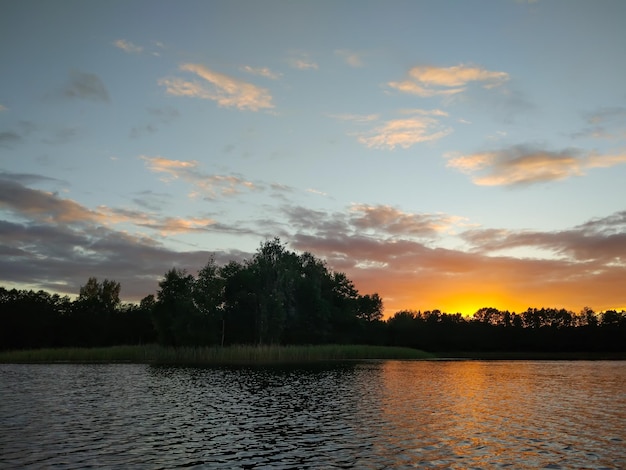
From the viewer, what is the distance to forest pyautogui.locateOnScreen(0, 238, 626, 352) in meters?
96.9

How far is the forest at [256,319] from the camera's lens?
3816 inches

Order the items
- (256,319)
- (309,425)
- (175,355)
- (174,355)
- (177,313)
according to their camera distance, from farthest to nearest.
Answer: (256,319) < (177,313) < (175,355) < (174,355) < (309,425)

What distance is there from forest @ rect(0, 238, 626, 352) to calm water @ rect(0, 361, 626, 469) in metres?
52.9

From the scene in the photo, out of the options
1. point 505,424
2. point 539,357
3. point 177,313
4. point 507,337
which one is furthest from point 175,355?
point 507,337

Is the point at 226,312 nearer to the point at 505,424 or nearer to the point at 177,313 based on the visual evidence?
the point at 177,313

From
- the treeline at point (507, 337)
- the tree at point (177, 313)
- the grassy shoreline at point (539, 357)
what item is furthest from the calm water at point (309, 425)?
the treeline at point (507, 337)

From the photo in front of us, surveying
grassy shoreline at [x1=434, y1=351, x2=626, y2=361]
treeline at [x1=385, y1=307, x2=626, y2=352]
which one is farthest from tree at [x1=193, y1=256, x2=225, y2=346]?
treeline at [x1=385, y1=307, x2=626, y2=352]

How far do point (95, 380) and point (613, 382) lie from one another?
46863 mm

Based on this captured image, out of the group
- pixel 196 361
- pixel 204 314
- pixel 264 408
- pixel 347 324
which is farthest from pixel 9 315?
pixel 264 408

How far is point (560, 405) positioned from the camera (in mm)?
31938

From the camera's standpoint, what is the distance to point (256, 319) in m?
109

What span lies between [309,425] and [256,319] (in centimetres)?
8588

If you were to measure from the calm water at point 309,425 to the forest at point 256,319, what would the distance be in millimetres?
52942

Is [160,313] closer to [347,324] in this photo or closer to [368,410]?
[347,324]
